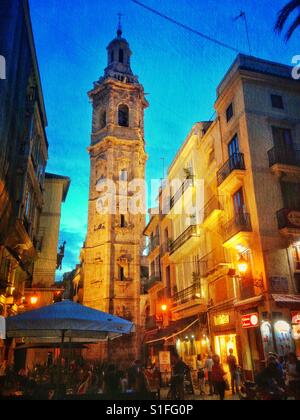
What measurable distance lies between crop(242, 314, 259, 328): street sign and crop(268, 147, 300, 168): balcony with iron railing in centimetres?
659

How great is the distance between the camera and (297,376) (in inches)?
344

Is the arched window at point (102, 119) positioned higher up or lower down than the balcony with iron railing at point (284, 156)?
higher up

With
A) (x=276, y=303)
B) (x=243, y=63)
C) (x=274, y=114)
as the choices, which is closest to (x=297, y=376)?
(x=276, y=303)

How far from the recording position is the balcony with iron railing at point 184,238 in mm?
20723

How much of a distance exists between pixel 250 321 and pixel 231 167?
7.03 m

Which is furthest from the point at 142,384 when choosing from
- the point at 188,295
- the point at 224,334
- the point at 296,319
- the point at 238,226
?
the point at 188,295

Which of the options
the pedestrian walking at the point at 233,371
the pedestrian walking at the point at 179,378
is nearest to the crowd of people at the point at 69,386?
the pedestrian walking at the point at 179,378

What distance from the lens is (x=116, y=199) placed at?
40.0m

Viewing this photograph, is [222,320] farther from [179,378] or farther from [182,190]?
[182,190]

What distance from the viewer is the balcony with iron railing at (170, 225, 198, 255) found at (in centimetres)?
2072

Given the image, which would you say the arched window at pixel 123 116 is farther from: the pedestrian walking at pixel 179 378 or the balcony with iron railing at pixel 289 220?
the pedestrian walking at pixel 179 378

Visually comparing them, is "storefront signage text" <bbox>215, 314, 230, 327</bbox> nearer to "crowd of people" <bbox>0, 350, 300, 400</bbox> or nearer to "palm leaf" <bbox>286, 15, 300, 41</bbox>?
"crowd of people" <bbox>0, 350, 300, 400</bbox>

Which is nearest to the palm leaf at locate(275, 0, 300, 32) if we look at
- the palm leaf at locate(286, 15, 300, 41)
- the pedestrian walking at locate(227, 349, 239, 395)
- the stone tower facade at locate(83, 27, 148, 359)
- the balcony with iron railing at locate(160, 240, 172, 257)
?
the palm leaf at locate(286, 15, 300, 41)

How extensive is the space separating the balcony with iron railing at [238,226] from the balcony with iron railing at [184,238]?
14.5ft
